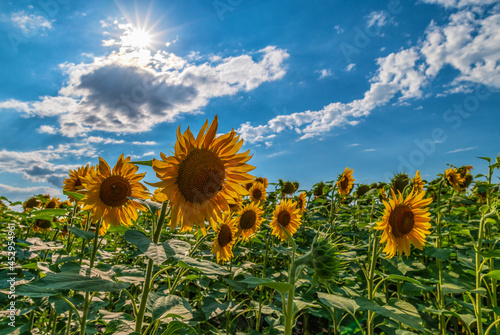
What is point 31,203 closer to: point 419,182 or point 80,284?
point 80,284

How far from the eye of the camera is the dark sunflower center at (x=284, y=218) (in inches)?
168

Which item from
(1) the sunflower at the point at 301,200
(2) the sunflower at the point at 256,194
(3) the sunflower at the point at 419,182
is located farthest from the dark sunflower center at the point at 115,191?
(3) the sunflower at the point at 419,182

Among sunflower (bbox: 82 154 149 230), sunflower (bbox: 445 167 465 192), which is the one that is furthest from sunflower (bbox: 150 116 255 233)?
sunflower (bbox: 445 167 465 192)

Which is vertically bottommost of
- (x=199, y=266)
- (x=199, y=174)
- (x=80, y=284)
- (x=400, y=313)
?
(x=400, y=313)

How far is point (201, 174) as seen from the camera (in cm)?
178

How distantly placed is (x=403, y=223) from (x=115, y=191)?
8.63 ft

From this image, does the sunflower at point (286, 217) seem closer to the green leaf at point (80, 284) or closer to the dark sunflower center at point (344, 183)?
the dark sunflower center at point (344, 183)

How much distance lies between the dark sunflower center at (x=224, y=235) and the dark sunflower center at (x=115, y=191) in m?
1.20

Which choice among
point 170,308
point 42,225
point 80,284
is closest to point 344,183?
point 170,308

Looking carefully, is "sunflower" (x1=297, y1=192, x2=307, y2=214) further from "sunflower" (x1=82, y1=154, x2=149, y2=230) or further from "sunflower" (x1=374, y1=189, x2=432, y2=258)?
"sunflower" (x1=82, y1=154, x2=149, y2=230)

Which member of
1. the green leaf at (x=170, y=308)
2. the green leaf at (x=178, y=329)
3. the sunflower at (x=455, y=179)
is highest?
the sunflower at (x=455, y=179)

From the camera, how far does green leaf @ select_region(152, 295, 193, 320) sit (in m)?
1.55

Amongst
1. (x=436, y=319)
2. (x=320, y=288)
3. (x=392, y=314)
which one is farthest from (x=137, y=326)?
(x=436, y=319)

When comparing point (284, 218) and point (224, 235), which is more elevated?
point (284, 218)
